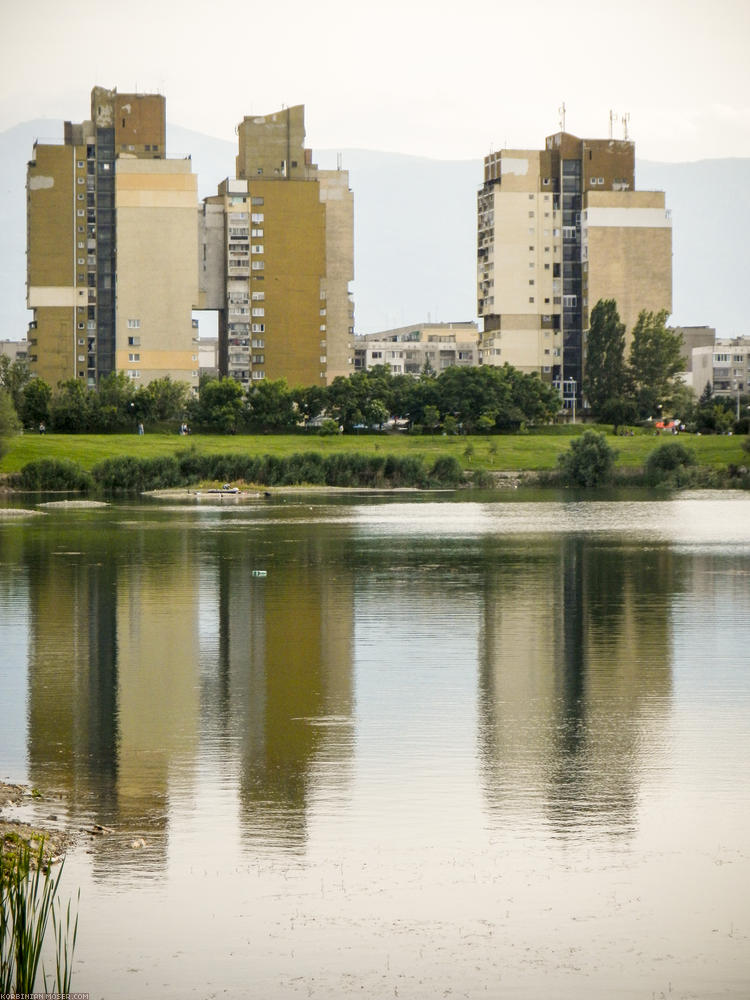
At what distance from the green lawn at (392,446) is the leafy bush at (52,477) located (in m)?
5.66

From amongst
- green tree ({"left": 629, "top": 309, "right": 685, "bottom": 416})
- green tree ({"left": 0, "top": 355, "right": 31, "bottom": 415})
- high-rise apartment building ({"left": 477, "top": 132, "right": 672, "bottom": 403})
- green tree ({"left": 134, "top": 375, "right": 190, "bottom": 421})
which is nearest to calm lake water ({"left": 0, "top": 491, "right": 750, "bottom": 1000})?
green tree ({"left": 0, "top": 355, "right": 31, "bottom": 415})

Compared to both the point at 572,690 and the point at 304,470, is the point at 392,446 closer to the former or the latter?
the point at 304,470

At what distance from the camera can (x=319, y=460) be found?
116m

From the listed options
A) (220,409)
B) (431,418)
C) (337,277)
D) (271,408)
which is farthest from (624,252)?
(220,409)

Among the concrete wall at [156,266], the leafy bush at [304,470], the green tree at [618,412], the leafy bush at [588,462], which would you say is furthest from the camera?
the concrete wall at [156,266]

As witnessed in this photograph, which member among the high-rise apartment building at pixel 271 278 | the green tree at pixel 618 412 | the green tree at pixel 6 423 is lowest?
the green tree at pixel 6 423

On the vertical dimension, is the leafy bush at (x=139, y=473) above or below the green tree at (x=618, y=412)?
below

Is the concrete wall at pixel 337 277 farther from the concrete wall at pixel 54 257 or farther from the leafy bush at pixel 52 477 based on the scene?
the leafy bush at pixel 52 477

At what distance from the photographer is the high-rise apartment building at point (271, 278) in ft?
580

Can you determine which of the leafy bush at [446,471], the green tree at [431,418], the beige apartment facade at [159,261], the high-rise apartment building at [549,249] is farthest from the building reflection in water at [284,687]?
the high-rise apartment building at [549,249]

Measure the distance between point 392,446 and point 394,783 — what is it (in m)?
111

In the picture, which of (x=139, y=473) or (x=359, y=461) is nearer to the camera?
(x=139, y=473)

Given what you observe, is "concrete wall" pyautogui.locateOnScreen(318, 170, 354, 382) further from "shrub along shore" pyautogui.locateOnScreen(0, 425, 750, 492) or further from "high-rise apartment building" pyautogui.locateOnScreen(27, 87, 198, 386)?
"shrub along shore" pyautogui.locateOnScreen(0, 425, 750, 492)

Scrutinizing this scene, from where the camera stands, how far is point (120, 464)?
361 ft
